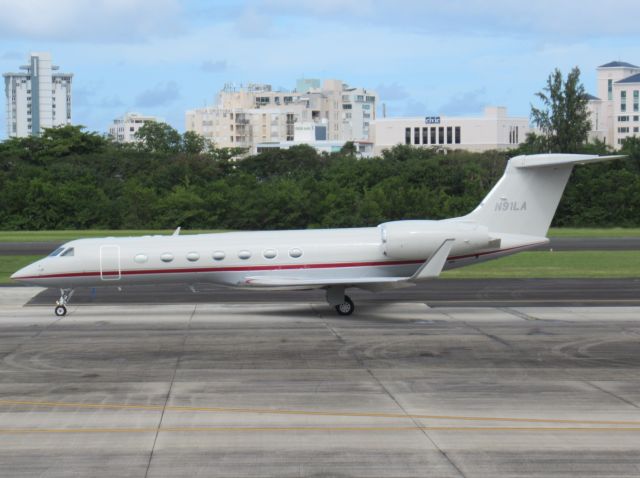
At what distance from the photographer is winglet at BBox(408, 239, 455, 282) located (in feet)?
88.7

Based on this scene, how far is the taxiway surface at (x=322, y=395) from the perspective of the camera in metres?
13.4

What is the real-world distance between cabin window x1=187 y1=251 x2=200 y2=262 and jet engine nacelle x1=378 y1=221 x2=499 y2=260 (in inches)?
214

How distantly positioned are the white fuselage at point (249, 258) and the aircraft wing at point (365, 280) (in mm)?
377

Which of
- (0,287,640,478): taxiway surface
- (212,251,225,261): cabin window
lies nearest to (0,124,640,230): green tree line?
(212,251,225,261): cabin window

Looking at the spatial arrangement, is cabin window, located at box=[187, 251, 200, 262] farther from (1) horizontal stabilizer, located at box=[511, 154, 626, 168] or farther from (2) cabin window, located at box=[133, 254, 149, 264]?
(1) horizontal stabilizer, located at box=[511, 154, 626, 168]

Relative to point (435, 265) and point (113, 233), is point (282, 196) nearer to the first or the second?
point (113, 233)

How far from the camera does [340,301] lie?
28875mm

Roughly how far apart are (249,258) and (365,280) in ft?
11.5

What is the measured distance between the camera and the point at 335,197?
8056 centimetres

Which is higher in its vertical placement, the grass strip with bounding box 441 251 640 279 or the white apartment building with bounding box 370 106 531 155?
the white apartment building with bounding box 370 106 531 155

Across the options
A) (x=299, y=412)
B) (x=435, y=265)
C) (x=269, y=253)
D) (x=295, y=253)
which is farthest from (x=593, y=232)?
(x=299, y=412)

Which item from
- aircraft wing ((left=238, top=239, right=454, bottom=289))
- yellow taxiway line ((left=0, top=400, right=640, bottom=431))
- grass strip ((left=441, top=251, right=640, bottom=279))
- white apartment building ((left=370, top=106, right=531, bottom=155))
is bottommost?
yellow taxiway line ((left=0, top=400, right=640, bottom=431))

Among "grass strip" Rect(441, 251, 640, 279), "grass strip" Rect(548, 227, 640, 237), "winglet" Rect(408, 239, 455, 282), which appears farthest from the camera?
"grass strip" Rect(548, 227, 640, 237)

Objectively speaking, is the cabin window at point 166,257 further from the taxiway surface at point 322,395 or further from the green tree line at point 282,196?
the green tree line at point 282,196
